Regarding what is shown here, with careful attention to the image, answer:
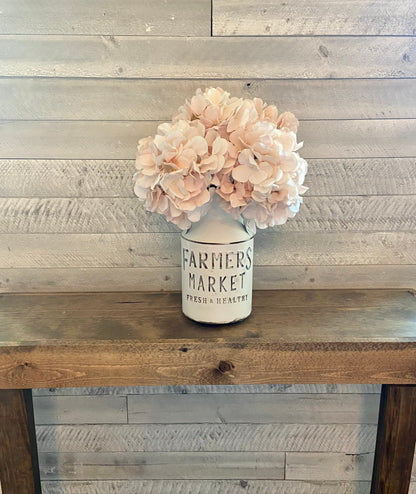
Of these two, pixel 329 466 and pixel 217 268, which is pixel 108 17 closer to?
pixel 217 268

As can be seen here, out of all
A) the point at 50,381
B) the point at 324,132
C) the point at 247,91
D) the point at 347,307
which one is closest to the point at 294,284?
the point at 347,307

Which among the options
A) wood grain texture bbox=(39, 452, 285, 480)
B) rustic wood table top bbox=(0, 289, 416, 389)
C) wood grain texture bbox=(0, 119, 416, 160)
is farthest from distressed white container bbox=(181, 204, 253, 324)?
wood grain texture bbox=(39, 452, 285, 480)

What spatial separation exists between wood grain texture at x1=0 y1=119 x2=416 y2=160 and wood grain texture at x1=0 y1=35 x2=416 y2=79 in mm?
113

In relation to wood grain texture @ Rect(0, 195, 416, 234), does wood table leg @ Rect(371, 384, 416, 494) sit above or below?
below

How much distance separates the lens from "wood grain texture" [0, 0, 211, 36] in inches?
41.5

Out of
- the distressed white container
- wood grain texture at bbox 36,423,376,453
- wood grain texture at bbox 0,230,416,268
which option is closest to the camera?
the distressed white container

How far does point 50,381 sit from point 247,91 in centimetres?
75

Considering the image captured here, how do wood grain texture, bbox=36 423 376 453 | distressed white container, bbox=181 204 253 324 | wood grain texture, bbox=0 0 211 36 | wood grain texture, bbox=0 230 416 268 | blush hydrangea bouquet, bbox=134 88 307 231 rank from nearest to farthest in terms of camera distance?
blush hydrangea bouquet, bbox=134 88 307 231 < distressed white container, bbox=181 204 253 324 < wood grain texture, bbox=0 0 211 36 < wood grain texture, bbox=0 230 416 268 < wood grain texture, bbox=36 423 376 453

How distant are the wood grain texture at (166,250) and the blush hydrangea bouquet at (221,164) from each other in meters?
0.28

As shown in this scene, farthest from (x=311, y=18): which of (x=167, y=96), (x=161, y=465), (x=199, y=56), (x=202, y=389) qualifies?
(x=161, y=465)

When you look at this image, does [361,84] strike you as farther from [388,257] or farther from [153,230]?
[153,230]

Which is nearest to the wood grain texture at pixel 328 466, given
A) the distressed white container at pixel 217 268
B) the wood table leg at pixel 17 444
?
the distressed white container at pixel 217 268

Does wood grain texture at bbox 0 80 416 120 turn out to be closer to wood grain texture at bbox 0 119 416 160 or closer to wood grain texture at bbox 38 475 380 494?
wood grain texture at bbox 0 119 416 160

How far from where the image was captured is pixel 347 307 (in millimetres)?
1084
